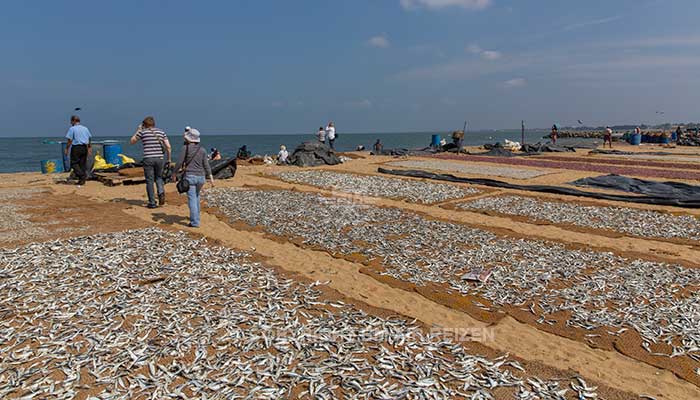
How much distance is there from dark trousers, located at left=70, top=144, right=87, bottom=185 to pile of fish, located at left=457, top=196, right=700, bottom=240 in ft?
48.3

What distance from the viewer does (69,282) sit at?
23.0 ft

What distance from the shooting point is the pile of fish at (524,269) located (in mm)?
6119

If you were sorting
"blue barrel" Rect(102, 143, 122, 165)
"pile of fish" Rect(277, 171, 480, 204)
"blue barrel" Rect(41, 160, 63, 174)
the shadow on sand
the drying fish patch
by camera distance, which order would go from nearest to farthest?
1. the drying fish patch
2. the shadow on sand
3. "pile of fish" Rect(277, 171, 480, 204)
4. "blue barrel" Rect(102, 143, 122, 165)
5. "blue barrel" Rect(41, 160, 63, 174)

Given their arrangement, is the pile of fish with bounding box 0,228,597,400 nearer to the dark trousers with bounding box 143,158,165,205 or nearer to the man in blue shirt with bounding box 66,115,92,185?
the dark trousers with bounding box 143,158,165,205

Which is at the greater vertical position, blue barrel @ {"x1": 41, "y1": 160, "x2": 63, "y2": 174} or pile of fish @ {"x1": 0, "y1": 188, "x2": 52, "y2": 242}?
blue barrel @ {"x1": 41, "y1": 160, "x2": 63, "y2": 174}

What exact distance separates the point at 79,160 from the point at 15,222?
6312mm

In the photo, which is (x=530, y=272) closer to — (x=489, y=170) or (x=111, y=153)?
A: (x=489, y=170)

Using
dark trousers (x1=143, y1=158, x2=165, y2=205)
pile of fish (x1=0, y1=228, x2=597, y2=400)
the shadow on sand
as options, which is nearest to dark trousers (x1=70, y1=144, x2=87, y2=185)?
dark trousers (x1=143, y1=158, x2=165, y2=205)

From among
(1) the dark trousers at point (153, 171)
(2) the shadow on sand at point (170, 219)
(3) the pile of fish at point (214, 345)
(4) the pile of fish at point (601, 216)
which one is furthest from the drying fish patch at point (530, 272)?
(4) the pile of fish at point (601, 216)

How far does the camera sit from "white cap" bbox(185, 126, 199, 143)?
414 inches

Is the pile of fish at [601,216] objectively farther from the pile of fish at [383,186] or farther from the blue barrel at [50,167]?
the blue barrel at [50,167]

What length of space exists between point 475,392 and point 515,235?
7044 mm

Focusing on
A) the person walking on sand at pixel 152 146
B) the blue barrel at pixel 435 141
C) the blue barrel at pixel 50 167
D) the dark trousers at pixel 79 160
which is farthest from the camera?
the blue barrel at pixel 435 141

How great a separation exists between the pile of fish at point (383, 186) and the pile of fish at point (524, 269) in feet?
12.2
